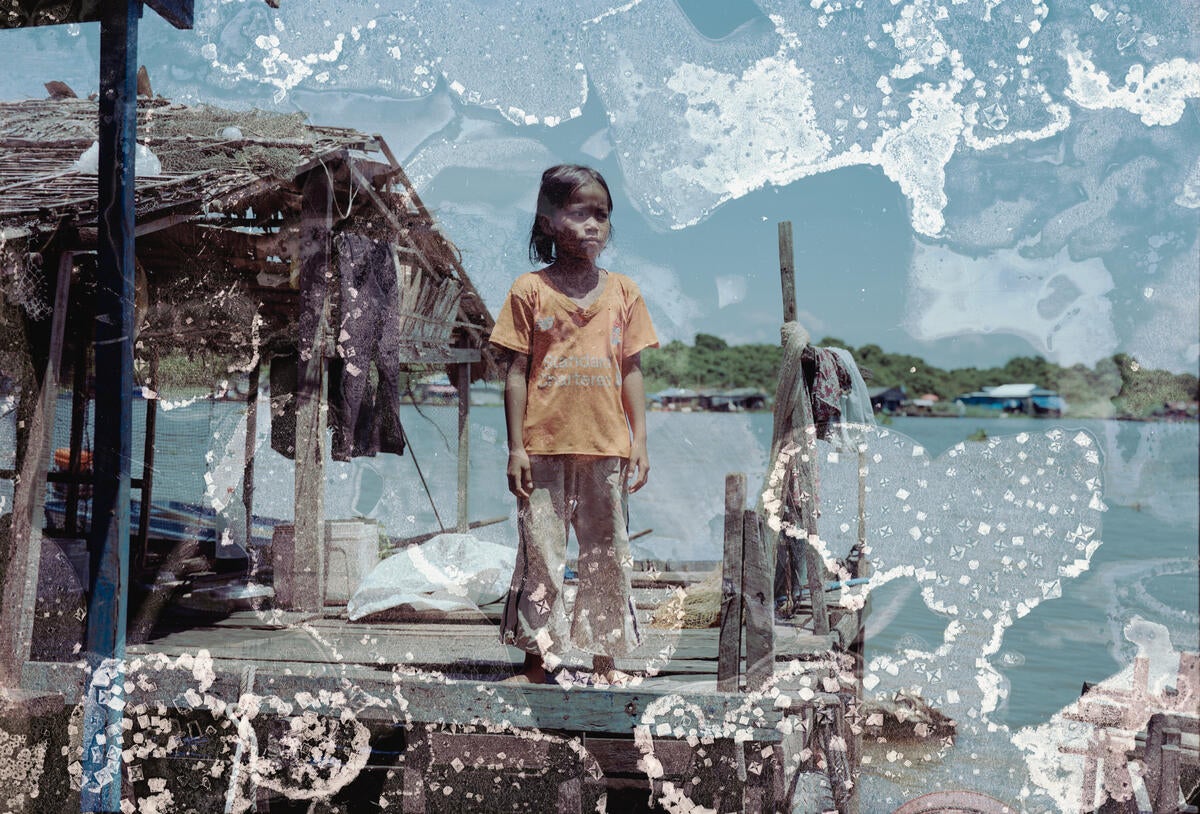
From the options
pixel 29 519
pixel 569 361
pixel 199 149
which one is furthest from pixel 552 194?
pixel 29 519

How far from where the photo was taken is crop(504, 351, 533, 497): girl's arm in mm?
3910

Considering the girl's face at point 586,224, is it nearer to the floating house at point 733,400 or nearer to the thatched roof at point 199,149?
the floating house at point 733,400

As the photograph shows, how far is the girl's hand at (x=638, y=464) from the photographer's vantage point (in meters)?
3.94

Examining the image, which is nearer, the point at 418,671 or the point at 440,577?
the point at 418,671

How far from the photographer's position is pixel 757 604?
3.88 metres

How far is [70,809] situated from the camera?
425cm

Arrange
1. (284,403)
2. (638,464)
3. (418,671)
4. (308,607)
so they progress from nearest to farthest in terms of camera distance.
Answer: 1. (638,464)
2. (418,671)
3. (308,607)
4. (284,403)

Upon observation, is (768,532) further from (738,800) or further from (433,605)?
(433,605)

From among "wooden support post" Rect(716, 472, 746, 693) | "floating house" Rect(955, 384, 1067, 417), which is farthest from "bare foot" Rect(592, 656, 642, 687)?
"floating house" Rect(955, 384, 1067, 417)

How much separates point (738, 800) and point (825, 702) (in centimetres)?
57

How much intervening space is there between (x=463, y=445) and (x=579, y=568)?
351 centimetres

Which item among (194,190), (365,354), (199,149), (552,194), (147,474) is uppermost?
(199,149)

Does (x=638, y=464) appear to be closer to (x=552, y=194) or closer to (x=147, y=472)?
(x=552, y=194)

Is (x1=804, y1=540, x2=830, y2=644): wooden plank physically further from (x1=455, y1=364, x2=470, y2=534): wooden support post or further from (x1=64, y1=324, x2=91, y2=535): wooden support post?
(x1=64, y1=324, x2=91, y2=535): wooden support post
